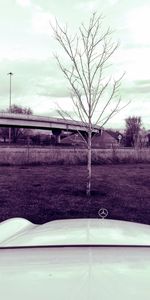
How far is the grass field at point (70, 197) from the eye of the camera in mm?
8500

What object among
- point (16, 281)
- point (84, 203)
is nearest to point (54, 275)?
point (16, 281)

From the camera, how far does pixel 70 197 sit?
418 inches

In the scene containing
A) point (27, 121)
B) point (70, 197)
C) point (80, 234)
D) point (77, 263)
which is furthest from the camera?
point (27, 121)

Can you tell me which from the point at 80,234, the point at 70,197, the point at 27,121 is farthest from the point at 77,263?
the point at 27,121

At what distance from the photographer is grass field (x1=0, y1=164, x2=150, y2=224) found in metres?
8.50

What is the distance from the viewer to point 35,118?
61.8 m

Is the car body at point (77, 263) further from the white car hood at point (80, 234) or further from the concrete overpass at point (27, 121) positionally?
the concrete overpass at point (27, 121)

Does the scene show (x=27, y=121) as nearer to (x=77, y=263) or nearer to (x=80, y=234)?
(x=80, y=234)

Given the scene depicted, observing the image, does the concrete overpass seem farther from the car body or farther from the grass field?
the car body

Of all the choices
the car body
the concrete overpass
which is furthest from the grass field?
the concrete overpass

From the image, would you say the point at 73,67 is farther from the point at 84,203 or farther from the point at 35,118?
the point at 35,118

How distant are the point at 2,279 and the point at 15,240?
58 cm

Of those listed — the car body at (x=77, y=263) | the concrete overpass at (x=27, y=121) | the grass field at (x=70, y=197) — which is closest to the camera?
the car body at (x=77, y=263)

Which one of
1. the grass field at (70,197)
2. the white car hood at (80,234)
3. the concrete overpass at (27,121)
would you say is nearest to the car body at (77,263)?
the white car hood at (80,234)
